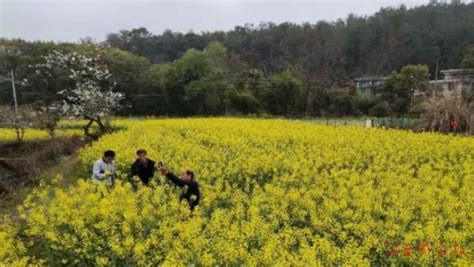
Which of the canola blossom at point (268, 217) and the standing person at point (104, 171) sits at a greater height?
the standing person at point (104, 171)

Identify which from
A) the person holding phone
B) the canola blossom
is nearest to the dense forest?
the canola blossom

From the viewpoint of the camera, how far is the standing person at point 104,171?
11266 mm

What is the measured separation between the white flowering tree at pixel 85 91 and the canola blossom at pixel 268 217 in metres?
12.7

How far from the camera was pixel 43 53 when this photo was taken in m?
51.6

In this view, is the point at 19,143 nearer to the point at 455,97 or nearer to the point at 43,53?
the point at 455,97

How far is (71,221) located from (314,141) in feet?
43.0

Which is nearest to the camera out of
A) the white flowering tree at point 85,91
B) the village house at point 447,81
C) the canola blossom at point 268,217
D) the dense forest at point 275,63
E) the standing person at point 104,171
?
the canola blossom at point 268,217

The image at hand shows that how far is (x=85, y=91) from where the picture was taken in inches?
1267

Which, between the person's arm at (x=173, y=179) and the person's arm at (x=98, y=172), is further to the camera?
the person's arm at (x=98, y=172)

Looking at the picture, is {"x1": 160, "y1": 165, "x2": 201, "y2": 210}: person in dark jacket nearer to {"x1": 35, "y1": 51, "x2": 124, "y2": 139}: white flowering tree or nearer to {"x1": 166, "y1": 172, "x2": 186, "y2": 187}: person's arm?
{"x1": 166, "y1": 172, "x2": 186, "y2": 187}: person's arm

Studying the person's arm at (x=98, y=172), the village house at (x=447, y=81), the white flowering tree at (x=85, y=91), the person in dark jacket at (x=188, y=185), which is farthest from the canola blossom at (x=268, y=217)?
the village house at (x=447, y=81)

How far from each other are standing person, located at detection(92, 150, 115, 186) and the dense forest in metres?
33.8

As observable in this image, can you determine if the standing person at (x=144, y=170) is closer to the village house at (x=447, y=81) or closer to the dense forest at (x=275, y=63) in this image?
the village house at (x=447, y=81)

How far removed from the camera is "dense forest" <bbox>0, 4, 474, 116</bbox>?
49781 millimetres
